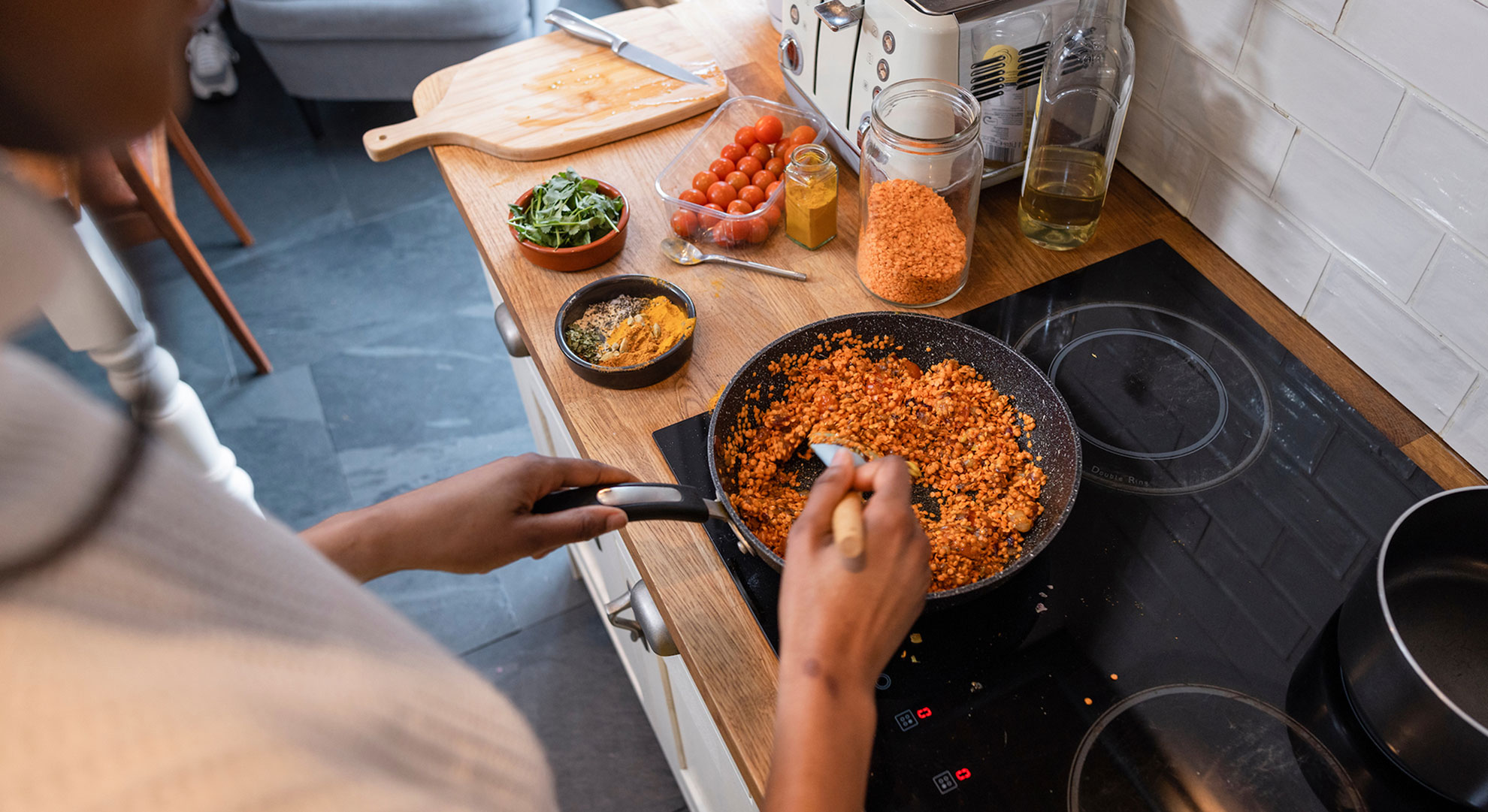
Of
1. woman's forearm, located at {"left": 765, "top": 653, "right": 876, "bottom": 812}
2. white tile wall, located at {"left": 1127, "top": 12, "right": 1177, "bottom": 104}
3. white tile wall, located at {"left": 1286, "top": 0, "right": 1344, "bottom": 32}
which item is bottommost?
woman's forearm, located at {"left": 765, "top": 653, "right": 876, "bottom": 812}

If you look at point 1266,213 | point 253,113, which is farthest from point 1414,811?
point 253,113

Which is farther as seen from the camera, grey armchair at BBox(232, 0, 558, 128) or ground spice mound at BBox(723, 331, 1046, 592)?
grey armchair at BBox(232, 0, 558, 128)

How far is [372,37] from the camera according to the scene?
2.44 m

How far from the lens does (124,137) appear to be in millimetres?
429

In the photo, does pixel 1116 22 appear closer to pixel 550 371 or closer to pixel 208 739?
pixel 550 371

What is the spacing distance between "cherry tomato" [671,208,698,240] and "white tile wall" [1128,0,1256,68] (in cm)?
58

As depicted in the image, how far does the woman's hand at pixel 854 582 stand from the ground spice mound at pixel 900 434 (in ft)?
0.57

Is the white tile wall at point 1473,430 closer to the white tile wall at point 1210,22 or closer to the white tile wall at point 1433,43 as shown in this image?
the white tile wall at point 1433,43

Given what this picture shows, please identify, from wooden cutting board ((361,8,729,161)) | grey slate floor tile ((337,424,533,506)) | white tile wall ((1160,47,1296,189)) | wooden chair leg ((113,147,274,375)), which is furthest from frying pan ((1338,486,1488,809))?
wooden chair leg ((113,147,274,375))

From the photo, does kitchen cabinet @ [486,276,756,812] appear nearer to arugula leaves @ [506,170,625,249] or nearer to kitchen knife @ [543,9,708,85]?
arugula leaves @ [506,170,625,249]

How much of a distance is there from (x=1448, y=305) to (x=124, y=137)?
41.1 inches

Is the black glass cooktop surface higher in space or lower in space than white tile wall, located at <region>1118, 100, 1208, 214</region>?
lower

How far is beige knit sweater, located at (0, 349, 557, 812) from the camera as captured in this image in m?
0.25

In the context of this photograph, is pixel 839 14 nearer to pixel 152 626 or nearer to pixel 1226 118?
pixel 1226 118
